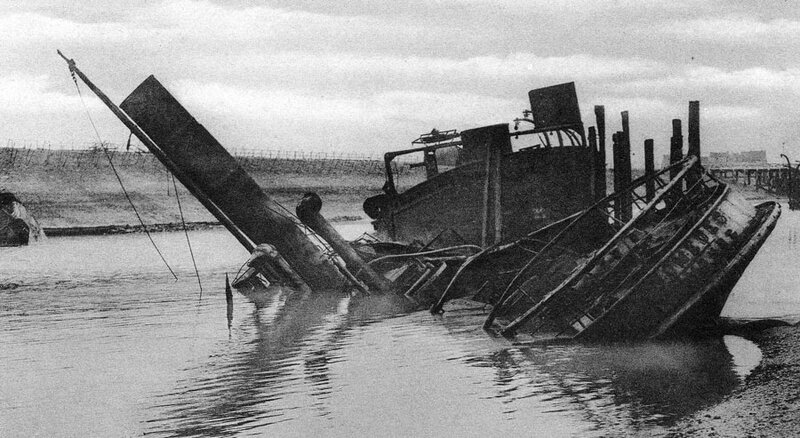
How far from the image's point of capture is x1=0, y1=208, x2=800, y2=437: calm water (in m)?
8.70

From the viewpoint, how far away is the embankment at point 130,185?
65500mm

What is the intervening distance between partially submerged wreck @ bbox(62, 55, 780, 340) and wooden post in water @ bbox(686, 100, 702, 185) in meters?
0.04

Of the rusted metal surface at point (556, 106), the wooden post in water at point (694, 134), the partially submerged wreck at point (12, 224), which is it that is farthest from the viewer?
the partially submerged wreck at point (12, 224)

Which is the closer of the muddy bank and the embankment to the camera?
the muddy bank

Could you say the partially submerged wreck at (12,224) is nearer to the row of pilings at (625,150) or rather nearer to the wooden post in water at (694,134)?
the row of pilings at (625,150)

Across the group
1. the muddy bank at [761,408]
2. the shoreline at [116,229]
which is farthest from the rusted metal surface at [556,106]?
the shoreline at [116,229]

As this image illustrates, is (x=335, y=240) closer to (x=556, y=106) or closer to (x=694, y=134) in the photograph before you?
(x=556, y=106)

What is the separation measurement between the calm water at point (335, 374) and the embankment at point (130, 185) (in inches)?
1888

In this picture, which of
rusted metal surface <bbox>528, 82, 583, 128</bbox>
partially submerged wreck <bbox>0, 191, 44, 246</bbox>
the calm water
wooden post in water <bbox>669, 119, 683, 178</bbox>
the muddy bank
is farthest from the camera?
partially submerged wreck <bbox>0, 191, 44, 246</bbox>

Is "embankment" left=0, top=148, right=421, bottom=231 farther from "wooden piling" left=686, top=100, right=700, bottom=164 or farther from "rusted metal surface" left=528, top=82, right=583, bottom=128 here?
"wooden piling" left=686, top=100, right=700, bottom=164

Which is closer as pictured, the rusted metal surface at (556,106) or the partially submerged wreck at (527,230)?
the partially submerged wreck at (527,230)

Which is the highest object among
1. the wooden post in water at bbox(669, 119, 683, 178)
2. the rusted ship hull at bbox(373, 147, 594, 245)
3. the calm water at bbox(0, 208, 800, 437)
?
the wooden post in water at bbox(669, 119, 683, 178)

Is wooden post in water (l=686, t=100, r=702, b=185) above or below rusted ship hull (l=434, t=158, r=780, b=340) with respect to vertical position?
above

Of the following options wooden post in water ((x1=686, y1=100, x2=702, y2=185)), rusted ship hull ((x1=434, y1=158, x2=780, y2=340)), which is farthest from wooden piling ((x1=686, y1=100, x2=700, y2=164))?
rusted ship hull ((x1=434, y1=158, x2=780, y2=340))
